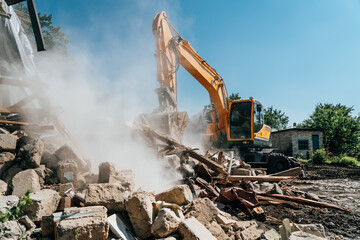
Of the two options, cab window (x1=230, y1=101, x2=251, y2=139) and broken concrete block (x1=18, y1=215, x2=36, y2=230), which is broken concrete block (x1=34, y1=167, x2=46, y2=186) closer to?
broken concrete block (x1=18, y1=215, x2=36, y2=230)

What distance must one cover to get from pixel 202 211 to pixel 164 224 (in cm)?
75

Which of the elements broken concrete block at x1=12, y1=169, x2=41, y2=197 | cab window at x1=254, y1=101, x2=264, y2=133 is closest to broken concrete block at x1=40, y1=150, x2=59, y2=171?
broken concrete block at x1=12, y1=169, x2=41, y2=197

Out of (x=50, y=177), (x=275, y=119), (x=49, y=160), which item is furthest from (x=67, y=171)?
(x=275, y=119)

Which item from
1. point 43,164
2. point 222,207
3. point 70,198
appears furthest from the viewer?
point 222,207

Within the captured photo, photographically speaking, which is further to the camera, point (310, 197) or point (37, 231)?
point (310, 197)

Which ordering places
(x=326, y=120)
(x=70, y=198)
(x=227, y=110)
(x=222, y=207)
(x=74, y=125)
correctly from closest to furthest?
(x=70, y=198), (x=222, y=207), (x=74, y=125), (x=227, y=110), (x=326, y=120)

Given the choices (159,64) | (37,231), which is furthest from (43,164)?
(159,64)

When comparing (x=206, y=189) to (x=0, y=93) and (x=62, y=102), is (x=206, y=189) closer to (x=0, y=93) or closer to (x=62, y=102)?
(x=62, y=102)

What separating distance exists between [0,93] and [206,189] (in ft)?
18.2

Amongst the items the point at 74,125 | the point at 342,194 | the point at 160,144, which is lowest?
the point at 342,194

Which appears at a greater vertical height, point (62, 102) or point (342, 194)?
point (62, 102)

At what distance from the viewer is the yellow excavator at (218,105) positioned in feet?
26.6

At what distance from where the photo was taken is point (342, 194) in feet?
20.7

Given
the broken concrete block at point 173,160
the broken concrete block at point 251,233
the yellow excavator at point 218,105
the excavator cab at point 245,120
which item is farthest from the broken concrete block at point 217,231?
the excavator cab at point 245,120
